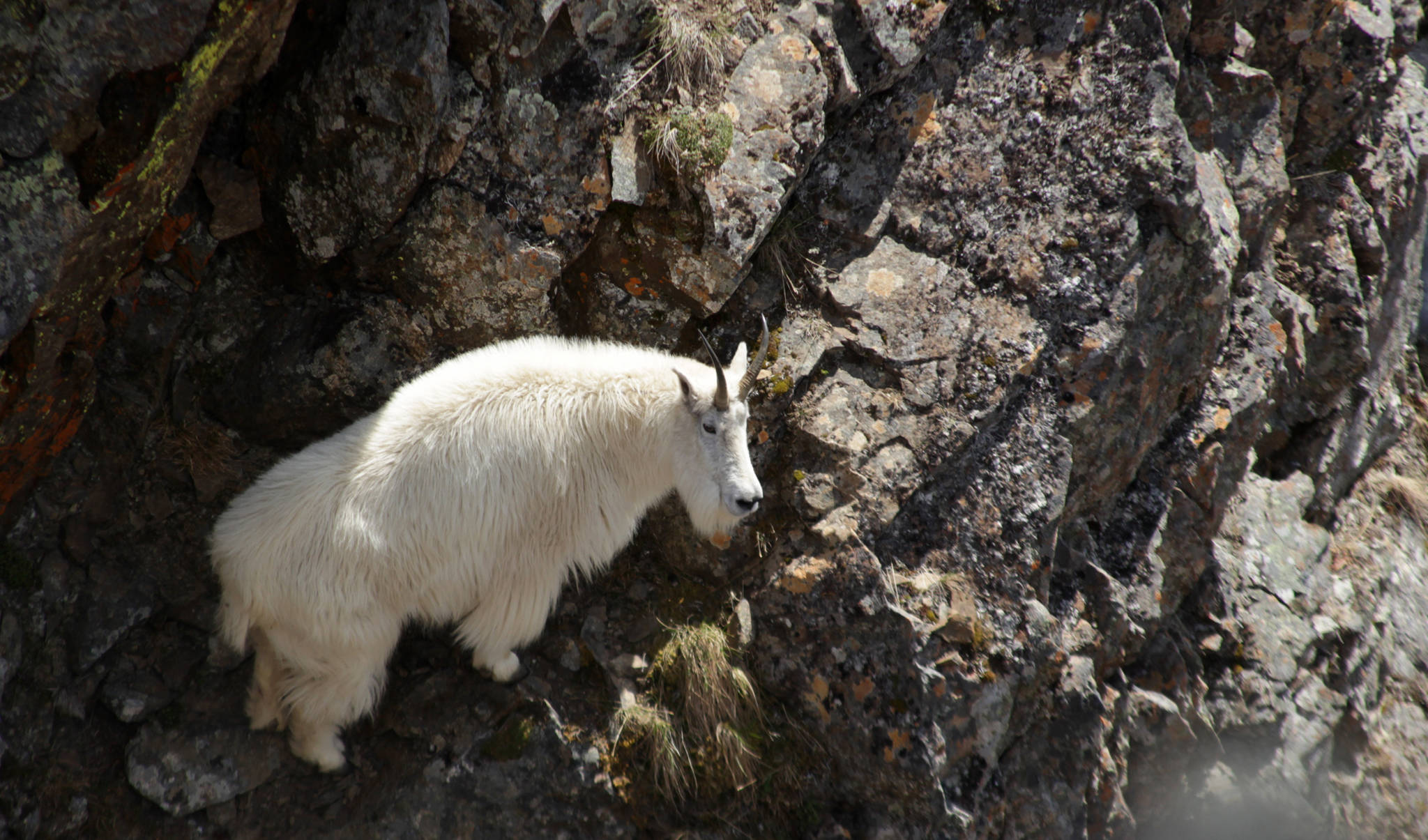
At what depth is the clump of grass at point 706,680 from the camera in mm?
5684

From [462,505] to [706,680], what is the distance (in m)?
2.23

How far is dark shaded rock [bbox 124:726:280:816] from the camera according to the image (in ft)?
16.8

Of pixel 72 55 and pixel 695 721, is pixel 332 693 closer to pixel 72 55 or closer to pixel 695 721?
pixel 695 721

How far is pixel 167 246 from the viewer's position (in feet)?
17.2

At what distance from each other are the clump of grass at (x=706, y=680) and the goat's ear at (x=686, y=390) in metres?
1.90

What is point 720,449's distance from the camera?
514 centimetres

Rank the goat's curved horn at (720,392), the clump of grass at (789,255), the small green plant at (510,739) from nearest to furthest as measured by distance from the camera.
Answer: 1. the goat's curved horn at (720,392)
2. the small green plant at (510,739)
3. the clump of grass at (789,255)

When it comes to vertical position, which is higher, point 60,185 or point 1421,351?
point 1421,351

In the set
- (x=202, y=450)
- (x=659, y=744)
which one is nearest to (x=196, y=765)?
(x=202, y=450)

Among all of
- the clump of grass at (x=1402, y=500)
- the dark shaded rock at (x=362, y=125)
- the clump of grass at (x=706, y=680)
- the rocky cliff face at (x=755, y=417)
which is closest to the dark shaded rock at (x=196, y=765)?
the rocky cliff face at (x=755, y=417)

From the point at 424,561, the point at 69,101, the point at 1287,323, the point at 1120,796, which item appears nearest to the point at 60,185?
the point at 69,101

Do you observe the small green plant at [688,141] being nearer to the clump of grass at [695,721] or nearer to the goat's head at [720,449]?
the goat's head at [720,449]

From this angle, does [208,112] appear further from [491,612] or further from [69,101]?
[491,612]

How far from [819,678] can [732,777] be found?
96cm
